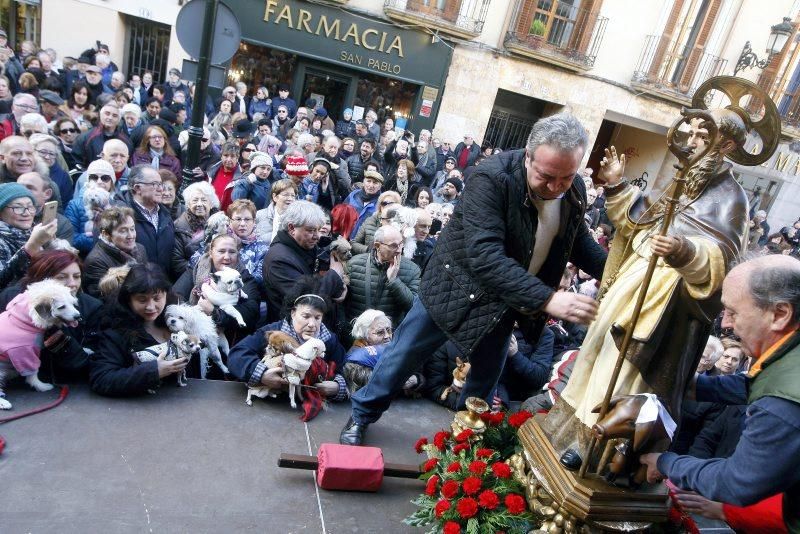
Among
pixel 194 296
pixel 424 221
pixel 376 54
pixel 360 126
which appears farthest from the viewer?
pixel 376 54

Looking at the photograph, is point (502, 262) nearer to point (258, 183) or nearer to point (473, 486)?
point (473, 486)

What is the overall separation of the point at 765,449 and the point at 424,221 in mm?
4106

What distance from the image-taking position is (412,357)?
9.78 feet

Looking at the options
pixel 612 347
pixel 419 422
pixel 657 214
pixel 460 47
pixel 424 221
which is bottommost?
pixel 419 422

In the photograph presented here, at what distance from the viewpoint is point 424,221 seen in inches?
221

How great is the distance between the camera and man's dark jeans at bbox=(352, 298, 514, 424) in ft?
9.70

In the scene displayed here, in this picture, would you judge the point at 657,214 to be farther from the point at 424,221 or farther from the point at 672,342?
the point at 424,221

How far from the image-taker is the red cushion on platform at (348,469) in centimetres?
276

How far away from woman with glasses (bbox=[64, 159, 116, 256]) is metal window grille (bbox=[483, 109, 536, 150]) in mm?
13206

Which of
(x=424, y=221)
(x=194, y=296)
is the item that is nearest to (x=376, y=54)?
(x=424, y=221)

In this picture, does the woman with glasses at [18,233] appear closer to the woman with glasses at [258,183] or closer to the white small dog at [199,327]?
the white small dog at [199,327]

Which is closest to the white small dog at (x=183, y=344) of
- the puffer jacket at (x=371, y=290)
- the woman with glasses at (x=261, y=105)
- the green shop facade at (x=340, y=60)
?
the puffer jacket at (x=371, y=290)

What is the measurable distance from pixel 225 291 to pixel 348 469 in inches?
66.7

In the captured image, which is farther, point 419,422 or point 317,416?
point 419,422
